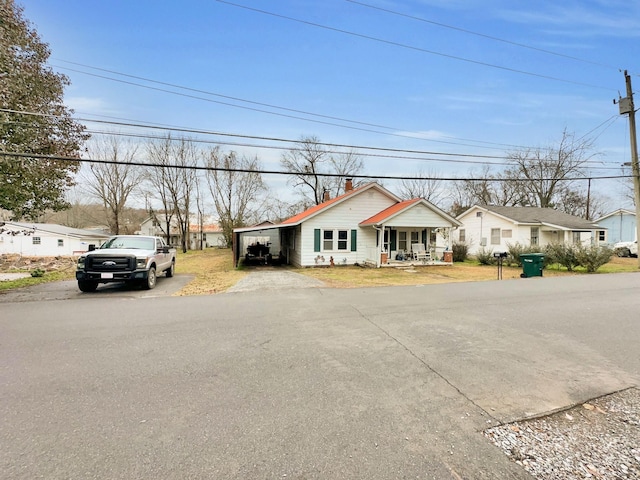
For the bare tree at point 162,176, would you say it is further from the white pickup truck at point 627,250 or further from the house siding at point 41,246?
the white pickup truck at point 627,250

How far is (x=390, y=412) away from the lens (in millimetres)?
2908

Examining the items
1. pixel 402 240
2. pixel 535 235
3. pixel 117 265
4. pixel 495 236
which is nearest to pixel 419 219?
pixel 402 240

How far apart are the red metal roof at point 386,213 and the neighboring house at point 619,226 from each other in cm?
2477

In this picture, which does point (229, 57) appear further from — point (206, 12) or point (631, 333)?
point (631, 333)

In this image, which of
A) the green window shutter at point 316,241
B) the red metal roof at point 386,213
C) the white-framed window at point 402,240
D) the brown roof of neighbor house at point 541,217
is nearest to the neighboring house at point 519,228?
the brown roof of neighbor house at point 541,217

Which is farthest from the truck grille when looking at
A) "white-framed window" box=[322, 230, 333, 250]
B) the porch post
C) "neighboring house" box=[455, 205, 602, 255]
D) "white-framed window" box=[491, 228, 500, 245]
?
"white-framed window" box=[491, 228, 500, 245]

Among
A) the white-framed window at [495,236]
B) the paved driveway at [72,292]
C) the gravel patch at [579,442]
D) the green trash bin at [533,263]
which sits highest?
the white-framed window at [495,236]

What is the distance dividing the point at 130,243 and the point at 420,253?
15.3 metres

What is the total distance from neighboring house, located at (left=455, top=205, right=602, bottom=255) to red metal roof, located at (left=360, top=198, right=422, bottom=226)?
8751mm

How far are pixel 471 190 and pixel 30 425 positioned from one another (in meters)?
45.6

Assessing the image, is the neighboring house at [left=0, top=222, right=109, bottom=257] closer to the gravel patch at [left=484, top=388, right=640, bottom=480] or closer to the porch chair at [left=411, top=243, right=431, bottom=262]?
the porch chair at [left=411, top=243, right=431, bottom=262]

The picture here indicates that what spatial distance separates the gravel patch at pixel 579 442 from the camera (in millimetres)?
2207

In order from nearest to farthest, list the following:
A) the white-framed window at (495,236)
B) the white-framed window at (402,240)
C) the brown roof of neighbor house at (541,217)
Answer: the white-framed window at (402,240)
the brown roof of neighbor house at (541,217)
the white-framed window at (495,236)

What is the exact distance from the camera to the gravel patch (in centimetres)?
221
